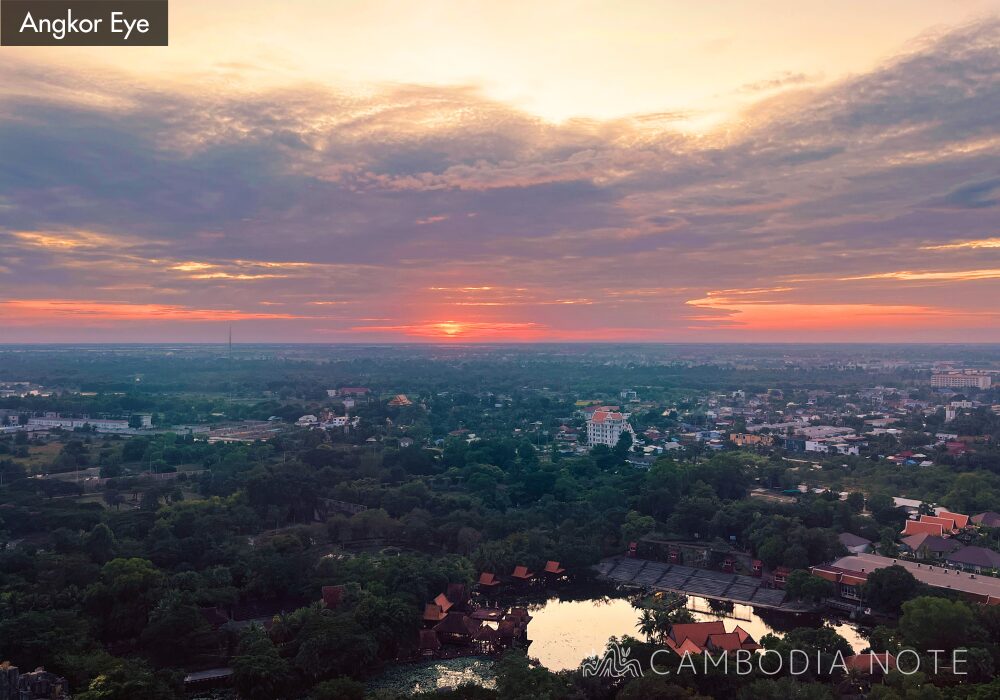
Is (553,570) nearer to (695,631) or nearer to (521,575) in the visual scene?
(521,575)

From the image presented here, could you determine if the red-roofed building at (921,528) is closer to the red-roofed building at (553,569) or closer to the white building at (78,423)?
the red-roofed building at (553,569)

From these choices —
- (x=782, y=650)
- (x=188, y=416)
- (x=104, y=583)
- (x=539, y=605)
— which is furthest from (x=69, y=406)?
(x=782, y=650)

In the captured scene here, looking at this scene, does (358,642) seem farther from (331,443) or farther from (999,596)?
(331,443)

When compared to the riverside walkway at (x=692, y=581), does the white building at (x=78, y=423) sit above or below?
above

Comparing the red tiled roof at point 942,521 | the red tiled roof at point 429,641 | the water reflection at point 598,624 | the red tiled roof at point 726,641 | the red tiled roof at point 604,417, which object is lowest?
the water reflection at point 598,624

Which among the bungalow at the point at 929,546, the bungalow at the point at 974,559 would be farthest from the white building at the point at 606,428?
the bungalow at the point at 974,559
